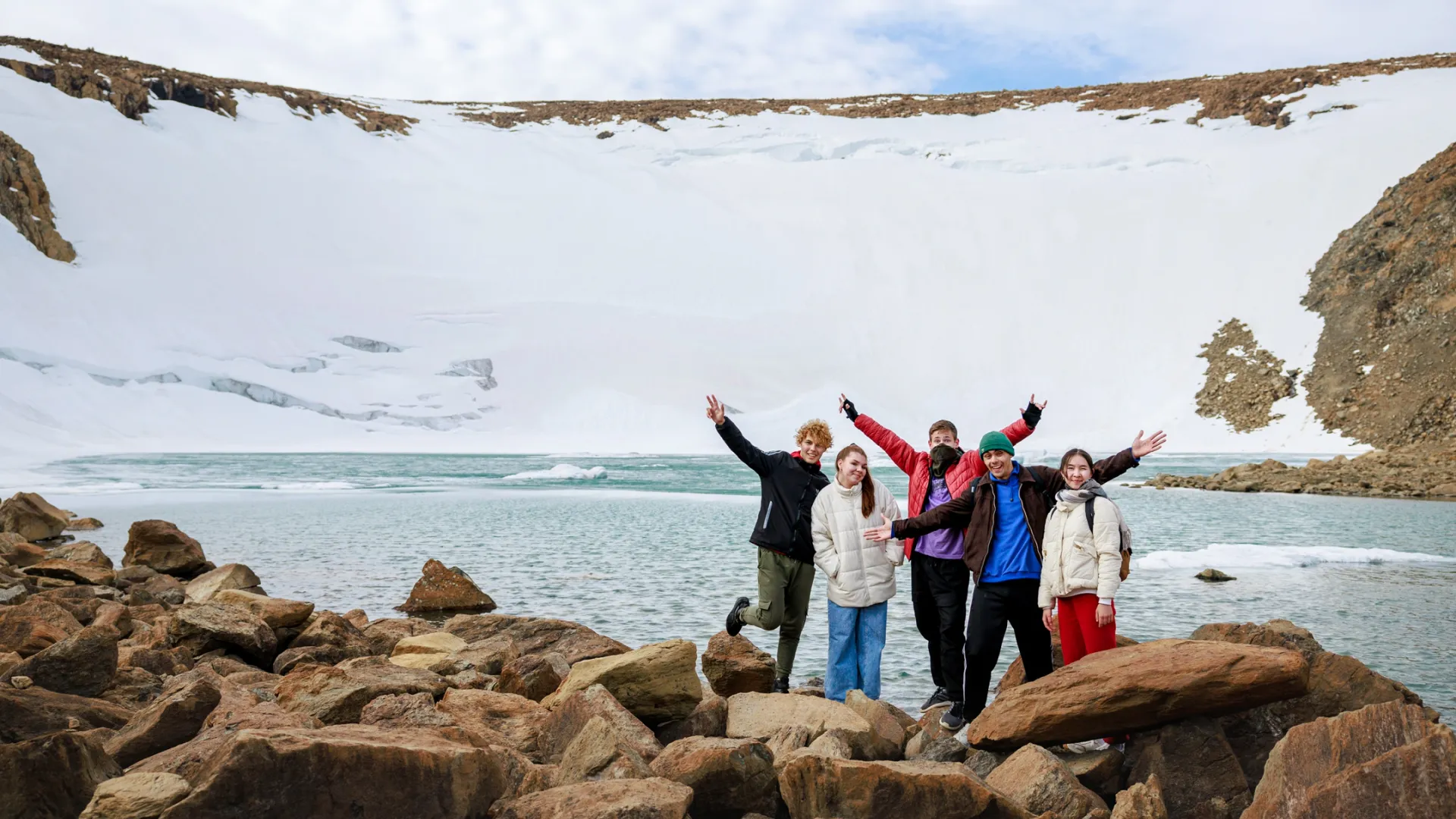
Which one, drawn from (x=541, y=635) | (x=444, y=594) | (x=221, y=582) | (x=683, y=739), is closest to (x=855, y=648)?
(x=683, y=739)

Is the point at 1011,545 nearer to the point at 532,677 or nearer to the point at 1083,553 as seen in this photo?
the point at 1083,553

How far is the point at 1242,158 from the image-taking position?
A: 5012cm

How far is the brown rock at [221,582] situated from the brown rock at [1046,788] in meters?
7.24

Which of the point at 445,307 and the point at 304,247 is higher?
the point at 304,247

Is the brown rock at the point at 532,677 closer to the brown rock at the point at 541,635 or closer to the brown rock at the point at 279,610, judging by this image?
the brown rock at the point at 541,635

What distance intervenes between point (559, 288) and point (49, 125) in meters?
30.2

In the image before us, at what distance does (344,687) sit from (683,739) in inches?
59.8

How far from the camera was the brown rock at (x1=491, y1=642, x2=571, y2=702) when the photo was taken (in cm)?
513

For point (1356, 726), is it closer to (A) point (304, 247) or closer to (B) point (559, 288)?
(B) point (559, 288)

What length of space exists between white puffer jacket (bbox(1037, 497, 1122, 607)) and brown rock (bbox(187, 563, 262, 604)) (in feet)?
23.3

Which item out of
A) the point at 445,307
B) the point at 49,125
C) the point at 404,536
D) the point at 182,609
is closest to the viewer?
the point at 182,609

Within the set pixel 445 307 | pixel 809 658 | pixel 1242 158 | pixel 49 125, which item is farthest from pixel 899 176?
pixel 809 658

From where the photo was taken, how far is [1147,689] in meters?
3.77

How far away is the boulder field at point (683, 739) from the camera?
9.32 ft
